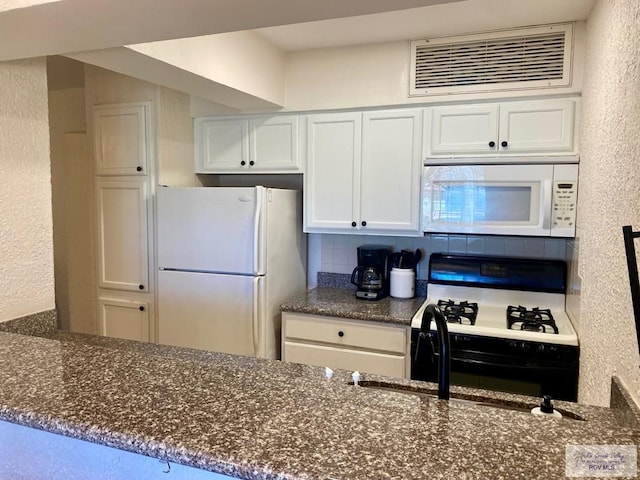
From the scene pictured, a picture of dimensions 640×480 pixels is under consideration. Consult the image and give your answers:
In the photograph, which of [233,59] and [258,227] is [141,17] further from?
[258,227]

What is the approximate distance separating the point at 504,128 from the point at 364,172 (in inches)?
31.9

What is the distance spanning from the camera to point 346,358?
2.61 m

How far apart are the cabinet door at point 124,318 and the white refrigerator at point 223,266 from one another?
16 centimetres

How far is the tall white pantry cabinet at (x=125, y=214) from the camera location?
286cm

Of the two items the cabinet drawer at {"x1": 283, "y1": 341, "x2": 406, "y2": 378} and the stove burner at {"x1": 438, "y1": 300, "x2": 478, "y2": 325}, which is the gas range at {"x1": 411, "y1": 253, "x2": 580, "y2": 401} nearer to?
the stove burner at {"x1": 438, "y1": 300, "x2": 478, "y2": 325}

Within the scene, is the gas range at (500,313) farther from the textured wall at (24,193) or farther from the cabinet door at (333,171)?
the textured wall at (24,193)

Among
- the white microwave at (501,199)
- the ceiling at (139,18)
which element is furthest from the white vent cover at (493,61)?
the ceiling at (139,18)

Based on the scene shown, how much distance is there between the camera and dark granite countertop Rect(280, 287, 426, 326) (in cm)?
249

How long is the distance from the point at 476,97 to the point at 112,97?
88.7 inches

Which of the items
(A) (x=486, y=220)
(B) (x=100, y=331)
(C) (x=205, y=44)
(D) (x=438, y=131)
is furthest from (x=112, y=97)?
(A) (x=486, y=220)

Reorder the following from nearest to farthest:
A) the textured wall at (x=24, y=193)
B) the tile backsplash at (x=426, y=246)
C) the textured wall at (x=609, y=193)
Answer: the textured wall at (x=609, y=193), the textured wall at (x=24, y=193), the tile backsplash at (x=426, y=246)

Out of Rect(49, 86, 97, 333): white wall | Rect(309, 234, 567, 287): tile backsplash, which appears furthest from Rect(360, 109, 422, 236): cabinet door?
Rect(49, 86, 97, 333): white wall

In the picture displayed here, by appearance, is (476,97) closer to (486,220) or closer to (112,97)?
(486,220)

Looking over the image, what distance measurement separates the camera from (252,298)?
8.51 ft
